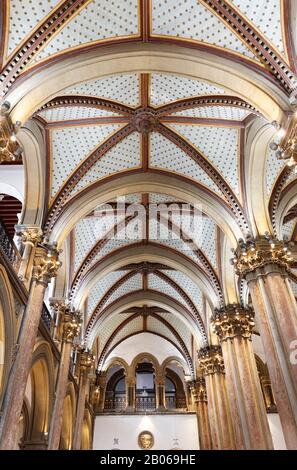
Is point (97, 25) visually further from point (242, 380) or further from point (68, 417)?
point (68, 417)

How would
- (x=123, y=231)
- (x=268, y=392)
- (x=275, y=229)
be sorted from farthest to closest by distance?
(x=268, y=392)
(x=123, y=231)
(x=275, y=229)

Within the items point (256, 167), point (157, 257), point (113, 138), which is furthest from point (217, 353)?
point (113, 138)

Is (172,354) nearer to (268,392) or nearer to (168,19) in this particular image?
(268,392)

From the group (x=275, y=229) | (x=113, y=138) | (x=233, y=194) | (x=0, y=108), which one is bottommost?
(x=0, y=108)

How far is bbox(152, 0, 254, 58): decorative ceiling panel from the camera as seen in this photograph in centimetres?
689

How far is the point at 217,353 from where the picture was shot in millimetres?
13852

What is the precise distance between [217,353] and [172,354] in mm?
6486

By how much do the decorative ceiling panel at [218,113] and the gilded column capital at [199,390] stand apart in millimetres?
12171

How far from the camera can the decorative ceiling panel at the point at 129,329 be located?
19.7 metres

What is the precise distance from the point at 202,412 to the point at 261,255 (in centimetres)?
1087

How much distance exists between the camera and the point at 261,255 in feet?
27.3

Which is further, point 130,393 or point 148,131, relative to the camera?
point 130,393

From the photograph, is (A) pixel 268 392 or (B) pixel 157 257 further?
(A) pixel 268 392

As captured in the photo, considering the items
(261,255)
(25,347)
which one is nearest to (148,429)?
(25,347)
